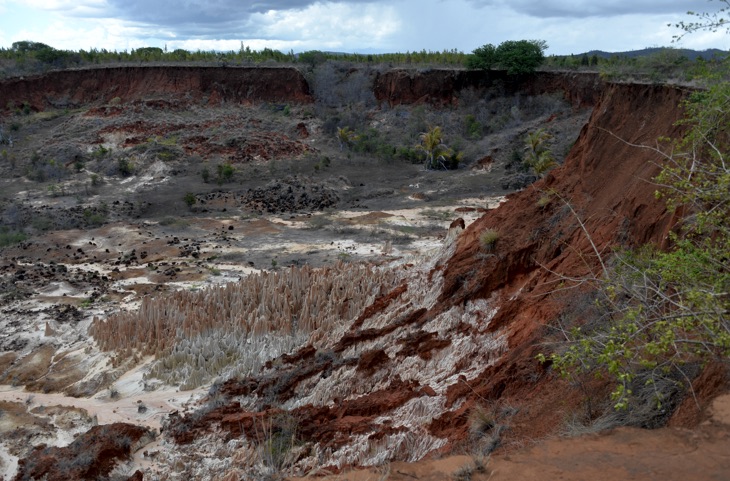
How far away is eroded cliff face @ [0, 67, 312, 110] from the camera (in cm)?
3603

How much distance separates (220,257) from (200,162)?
13503mm

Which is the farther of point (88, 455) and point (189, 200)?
point (189, 200)

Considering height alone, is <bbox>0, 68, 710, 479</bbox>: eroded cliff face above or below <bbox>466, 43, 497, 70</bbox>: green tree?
below

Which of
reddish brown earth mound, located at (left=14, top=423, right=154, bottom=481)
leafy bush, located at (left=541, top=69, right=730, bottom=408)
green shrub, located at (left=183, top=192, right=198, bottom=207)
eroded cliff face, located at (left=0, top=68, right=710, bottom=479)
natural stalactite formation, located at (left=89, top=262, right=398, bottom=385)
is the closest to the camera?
leafy bush, located at (left=541, top=69, right=730, bottom=408)

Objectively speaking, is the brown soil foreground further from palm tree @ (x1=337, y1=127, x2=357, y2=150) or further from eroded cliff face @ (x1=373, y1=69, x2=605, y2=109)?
eroded cliff face @ (x1=373, y1=69, x2=605, y2=109)

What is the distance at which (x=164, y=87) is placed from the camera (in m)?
36.5

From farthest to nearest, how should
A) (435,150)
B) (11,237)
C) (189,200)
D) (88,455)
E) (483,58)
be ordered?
1. (483,58)
2. (435,150)
3. (189,200)
4. (11,237)
5. (88,455)

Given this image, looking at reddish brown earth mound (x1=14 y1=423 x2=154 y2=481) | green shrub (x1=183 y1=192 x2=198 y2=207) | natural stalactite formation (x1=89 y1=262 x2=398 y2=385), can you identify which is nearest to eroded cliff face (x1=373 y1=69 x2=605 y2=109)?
green shrub (x1=183 y1=192 x2=198 y2=207)

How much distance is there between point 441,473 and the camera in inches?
154

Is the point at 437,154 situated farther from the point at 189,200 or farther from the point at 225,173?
the point at 189,200

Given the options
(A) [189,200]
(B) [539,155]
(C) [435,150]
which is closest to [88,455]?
(A) [189,200]

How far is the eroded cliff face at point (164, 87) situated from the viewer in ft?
118

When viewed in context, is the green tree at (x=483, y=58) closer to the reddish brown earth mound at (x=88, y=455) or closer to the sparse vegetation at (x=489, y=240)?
the sparse vegetation at (x=489, y=240)

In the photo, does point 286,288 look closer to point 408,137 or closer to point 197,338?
point 197,338
